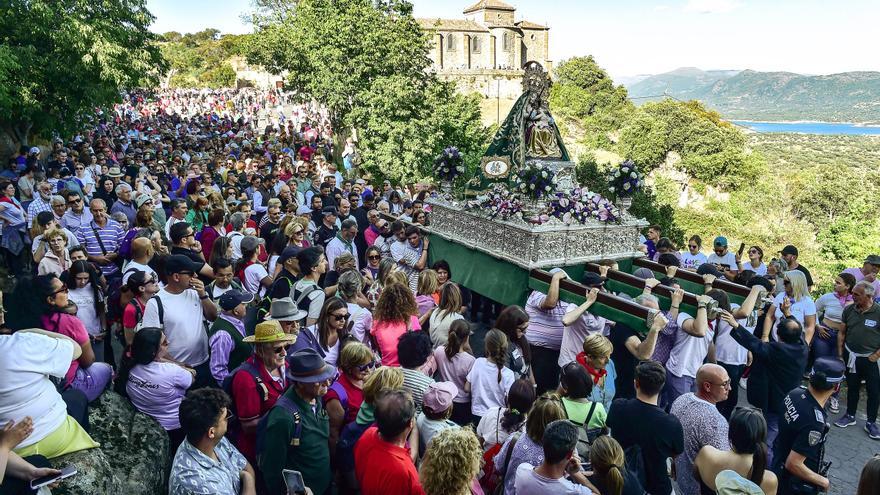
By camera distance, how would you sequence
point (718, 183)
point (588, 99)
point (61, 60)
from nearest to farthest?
point (61, 60) → point (718, 183) → point (588, 99)

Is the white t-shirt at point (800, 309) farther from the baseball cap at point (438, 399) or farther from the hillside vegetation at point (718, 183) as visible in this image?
the hillside vegetation at point (718, 183)

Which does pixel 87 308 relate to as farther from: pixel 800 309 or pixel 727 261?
pixel 727 261

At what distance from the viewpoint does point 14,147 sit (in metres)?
14.7

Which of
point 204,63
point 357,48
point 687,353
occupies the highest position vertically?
point 204,63

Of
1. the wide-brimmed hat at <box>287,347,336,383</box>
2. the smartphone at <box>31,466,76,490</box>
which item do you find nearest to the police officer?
the wide-brimmed hat at <box>287,347,336,383</box>

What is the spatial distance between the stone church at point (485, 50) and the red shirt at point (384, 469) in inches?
→ 2499

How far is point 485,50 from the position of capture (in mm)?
66938

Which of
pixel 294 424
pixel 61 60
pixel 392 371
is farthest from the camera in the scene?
pixel 61 60

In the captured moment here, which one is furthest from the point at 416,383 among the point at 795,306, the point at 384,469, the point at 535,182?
the point at 795,306

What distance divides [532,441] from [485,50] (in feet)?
222

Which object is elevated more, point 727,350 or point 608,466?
point 608,466

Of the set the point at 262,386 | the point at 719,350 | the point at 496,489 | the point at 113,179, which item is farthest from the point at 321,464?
the point at 113,179

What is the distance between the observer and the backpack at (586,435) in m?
3.67

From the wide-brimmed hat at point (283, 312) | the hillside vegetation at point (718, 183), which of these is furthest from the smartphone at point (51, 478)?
the hillside vegetation at point (718, 183)
